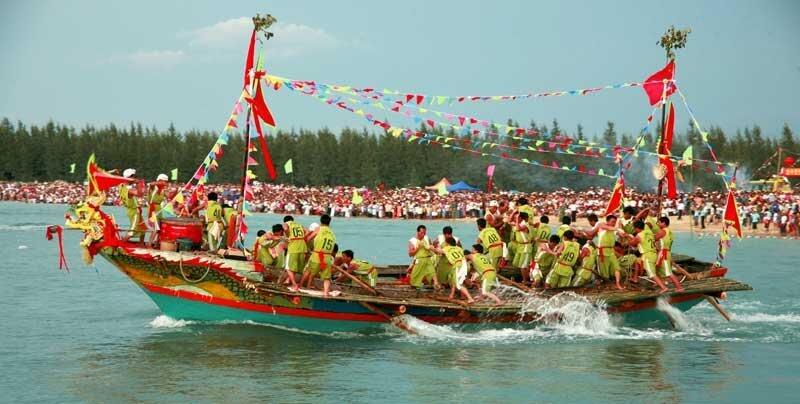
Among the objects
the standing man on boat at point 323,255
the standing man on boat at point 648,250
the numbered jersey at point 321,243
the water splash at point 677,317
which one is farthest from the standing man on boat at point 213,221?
the water splash at point 677,317

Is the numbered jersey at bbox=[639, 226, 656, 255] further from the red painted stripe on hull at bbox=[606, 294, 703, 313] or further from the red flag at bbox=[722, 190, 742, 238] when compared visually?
the red flag at bbox=[722, 190, 742, 238]

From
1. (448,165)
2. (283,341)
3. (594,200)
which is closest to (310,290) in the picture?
(283,341)

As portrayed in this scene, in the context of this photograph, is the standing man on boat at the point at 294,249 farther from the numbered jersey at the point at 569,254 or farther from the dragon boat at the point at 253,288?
the numbered jersey at the point at 569,254

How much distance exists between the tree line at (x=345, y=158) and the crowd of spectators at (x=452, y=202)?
2800 mm

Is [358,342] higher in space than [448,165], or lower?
lower

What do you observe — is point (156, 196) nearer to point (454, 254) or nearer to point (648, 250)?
point (454, 254)

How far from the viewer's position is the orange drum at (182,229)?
18109 mm

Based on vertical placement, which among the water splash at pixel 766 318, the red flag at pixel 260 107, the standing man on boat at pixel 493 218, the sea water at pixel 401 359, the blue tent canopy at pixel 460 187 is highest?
the red flag at pixel 260 107

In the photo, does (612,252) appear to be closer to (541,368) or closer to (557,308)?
(557,308)

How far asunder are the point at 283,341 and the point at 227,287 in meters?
1.39

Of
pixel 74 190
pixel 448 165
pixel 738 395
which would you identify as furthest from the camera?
pixel 74 190

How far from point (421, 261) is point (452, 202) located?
149 ft

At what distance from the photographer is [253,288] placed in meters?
17.1

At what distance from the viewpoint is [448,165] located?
251 ft
